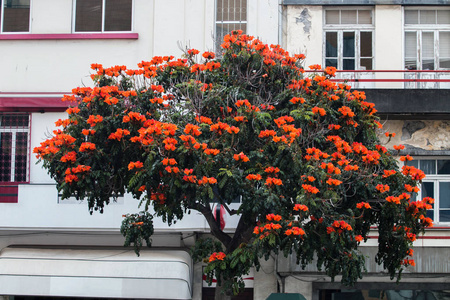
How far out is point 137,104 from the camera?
1036 centimetres

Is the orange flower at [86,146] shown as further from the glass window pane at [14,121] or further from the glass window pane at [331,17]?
the glass window pane at [331,17]

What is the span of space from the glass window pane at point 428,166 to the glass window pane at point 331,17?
3609mm

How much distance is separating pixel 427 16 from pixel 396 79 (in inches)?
68.5

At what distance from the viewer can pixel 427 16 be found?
568 inches

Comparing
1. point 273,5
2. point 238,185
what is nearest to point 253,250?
point 238,185

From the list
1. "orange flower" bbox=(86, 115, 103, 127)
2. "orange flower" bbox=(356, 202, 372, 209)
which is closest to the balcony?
"orange flower" bbox=(356, 202, 372, 209)

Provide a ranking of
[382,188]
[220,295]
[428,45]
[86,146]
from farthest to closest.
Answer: [428,45] → [220,295] → [86,146] → [382,188]

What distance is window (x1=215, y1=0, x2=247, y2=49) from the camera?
571 inches

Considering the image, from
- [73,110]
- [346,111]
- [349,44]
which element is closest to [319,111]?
[346,111]

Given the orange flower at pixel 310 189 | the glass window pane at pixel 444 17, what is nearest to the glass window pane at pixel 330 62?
the glass window pane at pixel 444 17

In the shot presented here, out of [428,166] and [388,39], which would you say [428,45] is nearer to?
[388,39]

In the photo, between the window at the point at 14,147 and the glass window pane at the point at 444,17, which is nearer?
the window at the point at 14,147

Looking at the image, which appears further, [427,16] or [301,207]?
[427,16]

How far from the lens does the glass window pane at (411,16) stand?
14.4m
